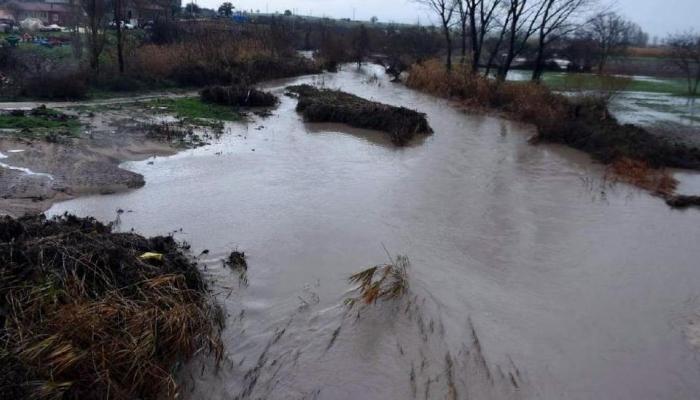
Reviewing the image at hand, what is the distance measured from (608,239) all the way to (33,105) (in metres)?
15.5

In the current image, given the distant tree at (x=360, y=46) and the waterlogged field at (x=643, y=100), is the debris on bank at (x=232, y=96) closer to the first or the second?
Answer: the waterlogged field at (x=643, y=100)

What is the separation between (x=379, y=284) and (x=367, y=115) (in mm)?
11303

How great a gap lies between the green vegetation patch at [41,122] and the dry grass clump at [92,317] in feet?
23.1

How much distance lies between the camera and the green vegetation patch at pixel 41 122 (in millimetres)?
12711

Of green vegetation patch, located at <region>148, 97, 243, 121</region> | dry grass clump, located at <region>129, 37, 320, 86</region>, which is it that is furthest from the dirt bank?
dry grass clump, located at <region>129, 37, 320, 86</region>

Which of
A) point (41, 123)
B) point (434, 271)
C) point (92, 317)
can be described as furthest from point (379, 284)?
point (41, 123)

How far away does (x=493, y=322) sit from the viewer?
262 inches

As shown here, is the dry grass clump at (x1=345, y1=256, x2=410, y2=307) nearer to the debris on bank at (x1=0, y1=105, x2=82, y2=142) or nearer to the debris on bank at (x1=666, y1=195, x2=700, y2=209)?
the debris on bank at (x1=666, y1=195, x2=700, y2=209)

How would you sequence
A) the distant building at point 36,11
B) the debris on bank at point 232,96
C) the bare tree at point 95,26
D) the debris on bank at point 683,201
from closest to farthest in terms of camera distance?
the debris on bank at point 683,201 < the debris on bank at point 232,96 < the bare tree at point 95,26 < the distant building at point 36,11

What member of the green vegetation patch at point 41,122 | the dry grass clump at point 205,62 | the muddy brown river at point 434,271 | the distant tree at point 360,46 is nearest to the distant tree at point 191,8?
the distant tree at point 360,46

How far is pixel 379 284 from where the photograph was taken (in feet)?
22.7

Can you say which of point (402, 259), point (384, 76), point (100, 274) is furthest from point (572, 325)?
point (384, 76)

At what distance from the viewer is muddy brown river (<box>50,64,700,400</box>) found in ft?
18.8

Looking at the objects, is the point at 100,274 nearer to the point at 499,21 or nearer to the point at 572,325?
the point at 572,325
